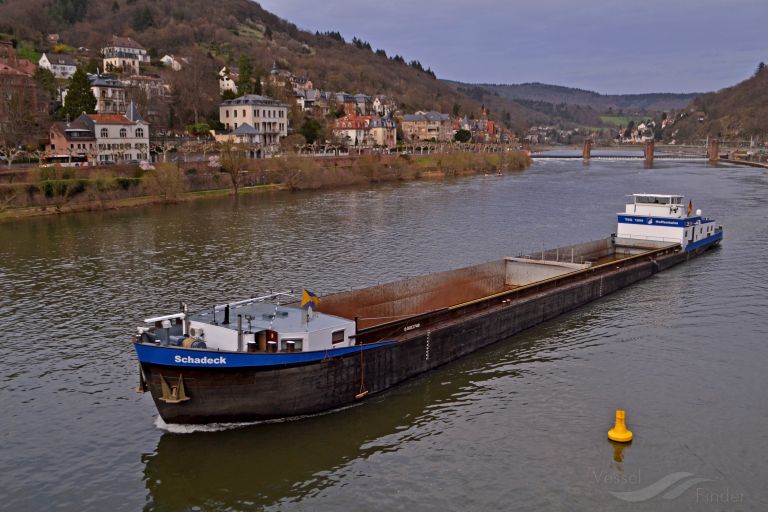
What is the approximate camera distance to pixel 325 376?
63.0 ft

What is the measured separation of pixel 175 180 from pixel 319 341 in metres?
54.5

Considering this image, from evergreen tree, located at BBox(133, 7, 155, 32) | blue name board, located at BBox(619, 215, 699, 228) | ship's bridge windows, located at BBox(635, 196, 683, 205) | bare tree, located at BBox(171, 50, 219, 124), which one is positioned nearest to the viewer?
blue name board, located at BBox(619, 215, 699, 228)

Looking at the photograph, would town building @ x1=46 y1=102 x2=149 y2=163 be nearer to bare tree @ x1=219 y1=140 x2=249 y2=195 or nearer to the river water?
bare tree @ x1=219 y1=140 x2=249 y2=195

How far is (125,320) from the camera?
28.8 m

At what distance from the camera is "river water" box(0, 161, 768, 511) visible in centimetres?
1625

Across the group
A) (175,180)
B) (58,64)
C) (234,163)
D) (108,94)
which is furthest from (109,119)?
(58,64)

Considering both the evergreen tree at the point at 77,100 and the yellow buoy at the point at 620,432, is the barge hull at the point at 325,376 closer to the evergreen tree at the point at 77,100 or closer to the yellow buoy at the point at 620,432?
the yellow buoy at the point at 620,432

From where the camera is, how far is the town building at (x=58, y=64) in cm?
11781

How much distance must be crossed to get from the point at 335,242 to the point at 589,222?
2493cm

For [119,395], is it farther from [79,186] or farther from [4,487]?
[79,186]

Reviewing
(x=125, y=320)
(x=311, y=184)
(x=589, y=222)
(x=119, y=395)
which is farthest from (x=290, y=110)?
(x=119, y=395)

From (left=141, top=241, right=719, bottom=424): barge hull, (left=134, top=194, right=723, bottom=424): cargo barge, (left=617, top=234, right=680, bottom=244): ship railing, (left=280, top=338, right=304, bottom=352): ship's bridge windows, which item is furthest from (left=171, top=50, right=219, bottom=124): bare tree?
(left=280, top=338, right=304, bottom=352): ship's bridge windows

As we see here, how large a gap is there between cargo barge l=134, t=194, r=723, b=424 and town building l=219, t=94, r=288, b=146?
84.8 m

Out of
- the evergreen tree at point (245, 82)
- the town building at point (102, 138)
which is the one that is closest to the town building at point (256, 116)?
the evergreen tree at point (245, 82)
